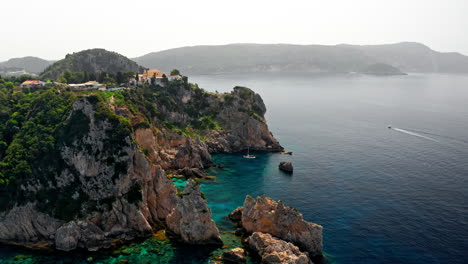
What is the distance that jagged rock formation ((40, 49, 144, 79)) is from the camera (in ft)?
538

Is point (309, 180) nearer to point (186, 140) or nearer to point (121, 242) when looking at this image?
point (186, 140)

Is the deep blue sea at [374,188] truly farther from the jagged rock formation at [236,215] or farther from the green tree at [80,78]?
the green tree at [80,78]

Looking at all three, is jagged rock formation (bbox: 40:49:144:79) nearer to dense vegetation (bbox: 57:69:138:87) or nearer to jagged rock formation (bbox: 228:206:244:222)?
dense vegetation (bbox: 57:69:138:87)

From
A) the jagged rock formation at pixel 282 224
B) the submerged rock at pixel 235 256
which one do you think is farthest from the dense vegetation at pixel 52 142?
the jagged rock formation at pixel 282 224

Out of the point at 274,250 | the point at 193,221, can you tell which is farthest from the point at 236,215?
the point at 274,250

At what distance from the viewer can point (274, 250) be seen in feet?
198

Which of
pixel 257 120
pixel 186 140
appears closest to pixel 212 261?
pixel 186 140

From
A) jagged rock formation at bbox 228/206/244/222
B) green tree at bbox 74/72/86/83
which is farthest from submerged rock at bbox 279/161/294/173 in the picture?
green tree at bbox 74/72/86/83

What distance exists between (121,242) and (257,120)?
3203 inches

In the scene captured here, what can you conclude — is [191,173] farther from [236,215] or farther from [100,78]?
[100,78]

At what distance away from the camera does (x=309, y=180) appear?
330 ft

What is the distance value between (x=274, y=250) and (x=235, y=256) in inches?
275

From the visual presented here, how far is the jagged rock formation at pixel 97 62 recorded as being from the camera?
6452 inches

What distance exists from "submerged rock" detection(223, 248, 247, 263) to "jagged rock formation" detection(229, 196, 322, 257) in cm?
883
